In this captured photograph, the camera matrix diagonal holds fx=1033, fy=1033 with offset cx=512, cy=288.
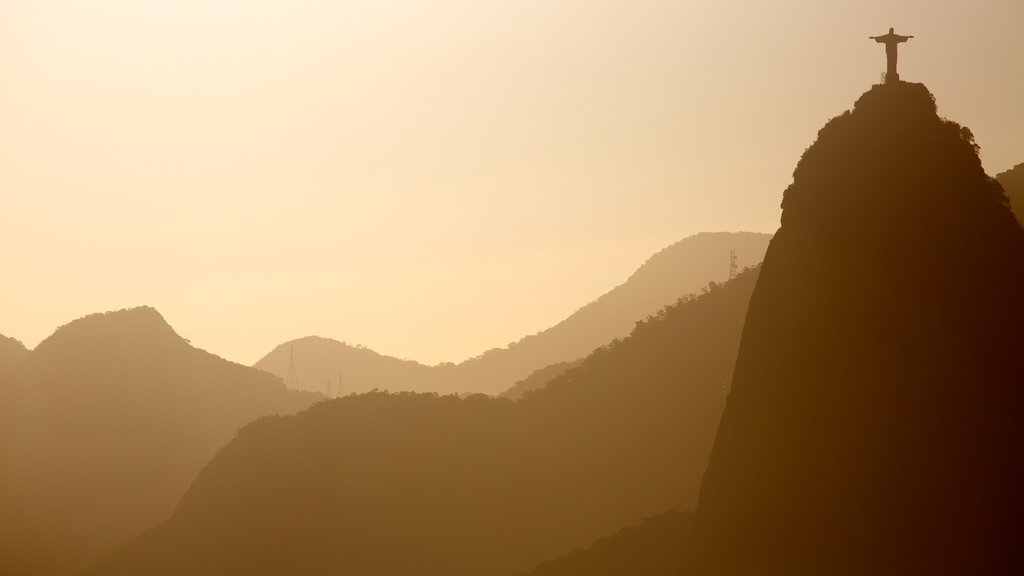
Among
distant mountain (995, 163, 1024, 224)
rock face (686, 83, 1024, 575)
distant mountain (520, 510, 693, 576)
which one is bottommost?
distant mountain (520, 510, 693, 576)

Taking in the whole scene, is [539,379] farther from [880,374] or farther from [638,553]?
[880,374]

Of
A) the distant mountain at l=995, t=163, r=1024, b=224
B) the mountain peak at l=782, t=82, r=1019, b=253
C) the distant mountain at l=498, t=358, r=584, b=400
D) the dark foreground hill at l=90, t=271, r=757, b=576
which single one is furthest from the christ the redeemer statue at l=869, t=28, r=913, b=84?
the distant mountain at l=498, t=358, r=584, b=400

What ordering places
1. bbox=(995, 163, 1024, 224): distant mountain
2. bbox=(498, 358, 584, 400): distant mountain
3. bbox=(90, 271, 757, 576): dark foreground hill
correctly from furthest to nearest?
1. bbox=(498, 358, 584, 400): distant mountain
2. bbox=(90, 271, 757, 576): dark foreground hill
3. bbox=(995, 163, 1024, 224): distant mountain

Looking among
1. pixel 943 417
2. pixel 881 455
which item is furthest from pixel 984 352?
pixel 881 455

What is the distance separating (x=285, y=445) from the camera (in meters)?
122

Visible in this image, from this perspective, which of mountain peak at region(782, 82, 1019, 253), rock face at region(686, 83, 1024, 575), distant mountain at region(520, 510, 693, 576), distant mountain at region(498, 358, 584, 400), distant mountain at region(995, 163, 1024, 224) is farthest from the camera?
distant mountain at region(498, 358, 584, 400)

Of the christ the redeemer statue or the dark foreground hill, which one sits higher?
the christ the redeemer statue

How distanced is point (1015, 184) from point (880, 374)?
70.0 m

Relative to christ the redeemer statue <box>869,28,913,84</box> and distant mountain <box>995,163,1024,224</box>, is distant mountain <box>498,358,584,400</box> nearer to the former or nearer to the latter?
distant mountain <box>995,163,1024,224</box>

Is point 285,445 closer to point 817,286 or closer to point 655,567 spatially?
point 655,567

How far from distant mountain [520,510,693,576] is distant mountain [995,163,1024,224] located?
35.8 meters

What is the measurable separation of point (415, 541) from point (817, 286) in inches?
3081

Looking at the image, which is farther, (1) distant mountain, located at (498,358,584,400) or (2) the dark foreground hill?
(1) distant mountain, located at (498,358,584,400)

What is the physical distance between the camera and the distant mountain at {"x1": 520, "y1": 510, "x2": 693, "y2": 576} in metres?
66.6
